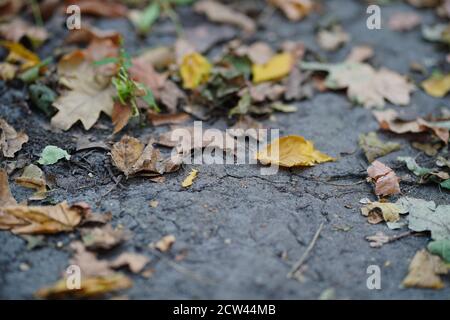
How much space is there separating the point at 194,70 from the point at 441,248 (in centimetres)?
154

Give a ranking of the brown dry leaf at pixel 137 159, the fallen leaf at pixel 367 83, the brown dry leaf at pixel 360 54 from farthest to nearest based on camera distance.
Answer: the brown dry leaf at pixel 360 54
the fallen leaf at pixel 367 83
the brown dry leaf at pixel 137 159

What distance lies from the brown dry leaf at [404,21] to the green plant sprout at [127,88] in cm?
193

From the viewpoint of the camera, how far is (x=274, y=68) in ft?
8.72

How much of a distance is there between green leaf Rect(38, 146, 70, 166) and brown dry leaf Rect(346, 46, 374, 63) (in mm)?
1848

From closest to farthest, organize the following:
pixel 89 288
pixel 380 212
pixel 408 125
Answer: pixel 89 288 < pixel 380 212 < pixel 408 125

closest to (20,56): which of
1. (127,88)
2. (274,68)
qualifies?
(127,88)

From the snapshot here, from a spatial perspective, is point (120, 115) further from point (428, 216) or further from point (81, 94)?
point (428, 216)

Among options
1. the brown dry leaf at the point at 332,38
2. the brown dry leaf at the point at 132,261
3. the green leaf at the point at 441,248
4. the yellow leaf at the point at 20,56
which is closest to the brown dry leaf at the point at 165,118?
the yellow leaf at the point at 20,56

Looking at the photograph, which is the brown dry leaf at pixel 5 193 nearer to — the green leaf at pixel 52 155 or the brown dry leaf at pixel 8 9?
the green leaf at pixel 52 155

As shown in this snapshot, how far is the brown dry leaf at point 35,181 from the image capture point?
72.4 inches

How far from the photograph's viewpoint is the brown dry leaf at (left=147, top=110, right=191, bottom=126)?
231 cm

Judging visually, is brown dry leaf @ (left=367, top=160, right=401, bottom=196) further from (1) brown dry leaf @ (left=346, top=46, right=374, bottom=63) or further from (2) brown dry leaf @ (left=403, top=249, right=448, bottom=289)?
(1) brown dry leaf @ (left=346, top=46, right=374, bottom=63)

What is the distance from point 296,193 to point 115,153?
829mm
